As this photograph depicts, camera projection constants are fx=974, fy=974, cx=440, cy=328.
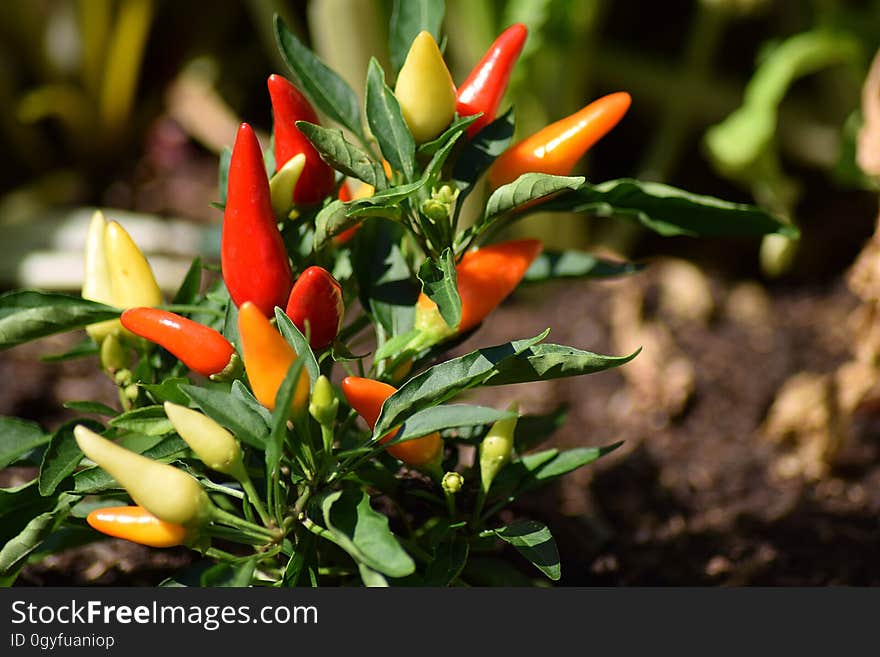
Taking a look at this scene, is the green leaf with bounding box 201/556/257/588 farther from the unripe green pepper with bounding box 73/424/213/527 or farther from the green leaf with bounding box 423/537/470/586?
the green leaf with bounding box 423/537/470/586

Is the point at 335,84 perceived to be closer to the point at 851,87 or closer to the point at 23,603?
the point at 23,603

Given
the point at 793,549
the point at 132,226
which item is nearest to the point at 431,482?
the point at 793,549

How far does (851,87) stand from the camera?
176 centimetres

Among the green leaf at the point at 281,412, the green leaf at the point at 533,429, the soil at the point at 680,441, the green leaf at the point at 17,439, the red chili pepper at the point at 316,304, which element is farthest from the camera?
the soil at the point at 680,441

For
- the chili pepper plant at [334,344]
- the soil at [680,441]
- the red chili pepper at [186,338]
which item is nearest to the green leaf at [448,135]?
the chili pepper plant at [334,344]

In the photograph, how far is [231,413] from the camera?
2.27ft

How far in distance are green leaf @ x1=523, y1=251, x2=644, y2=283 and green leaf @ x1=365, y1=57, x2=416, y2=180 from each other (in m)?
0.22

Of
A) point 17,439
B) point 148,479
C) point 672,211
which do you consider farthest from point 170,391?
point 672,211

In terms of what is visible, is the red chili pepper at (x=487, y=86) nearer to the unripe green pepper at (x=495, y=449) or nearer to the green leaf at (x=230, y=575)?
the unripe green pepper at (x=495, y=449)

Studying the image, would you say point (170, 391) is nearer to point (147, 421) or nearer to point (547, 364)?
point (147, 421)

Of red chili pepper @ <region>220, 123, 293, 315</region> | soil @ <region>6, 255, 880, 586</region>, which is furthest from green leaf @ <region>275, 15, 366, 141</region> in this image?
soil @ <region>6, 255, 880, 586</region>

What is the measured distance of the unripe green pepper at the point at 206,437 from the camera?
680mm

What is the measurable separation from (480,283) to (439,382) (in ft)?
0.44

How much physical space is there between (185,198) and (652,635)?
1.48 m
